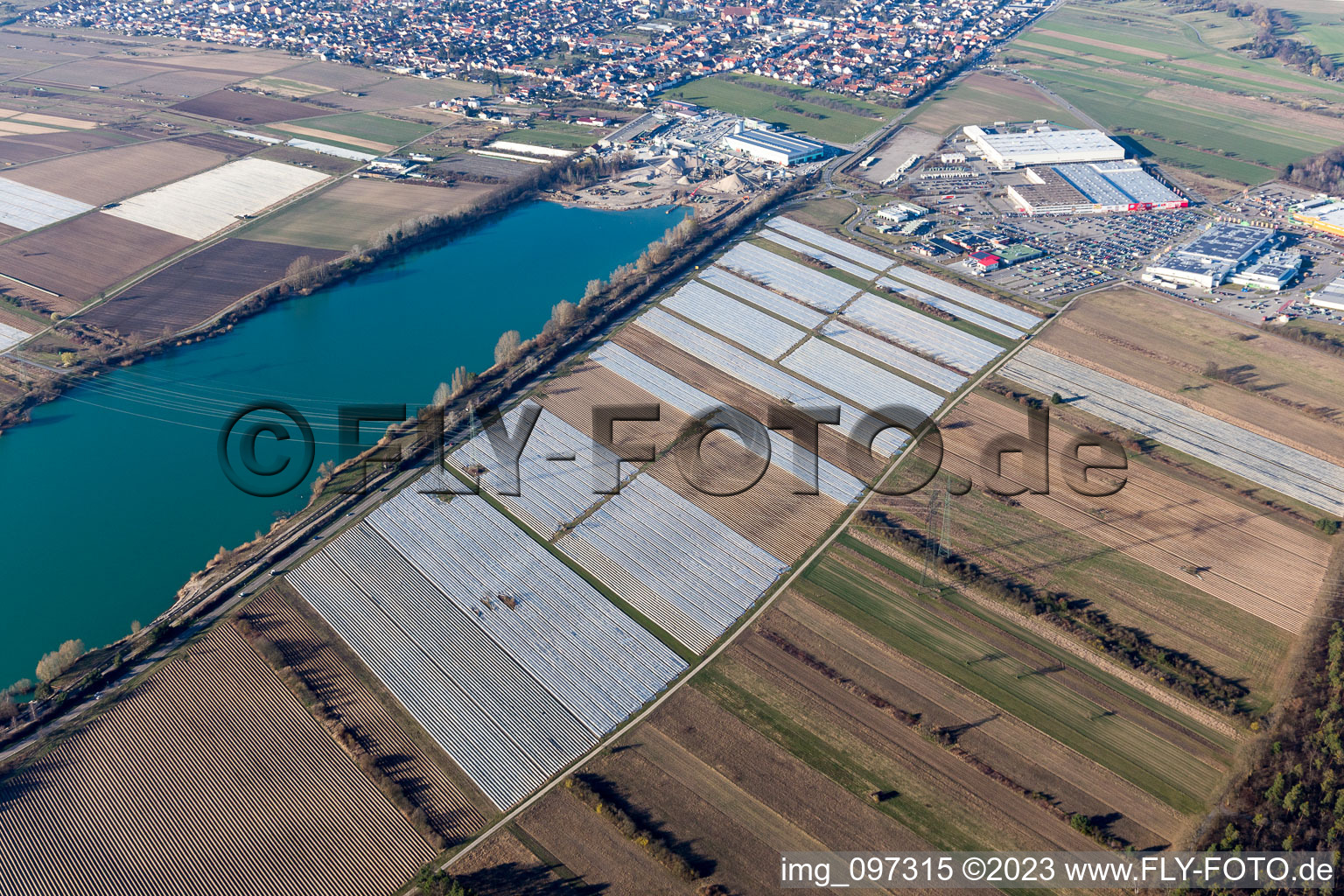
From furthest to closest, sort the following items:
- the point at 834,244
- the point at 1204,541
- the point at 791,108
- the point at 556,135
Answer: the point at 791,108
the point at 556,135
the point at 834,244
the point at 1204,541

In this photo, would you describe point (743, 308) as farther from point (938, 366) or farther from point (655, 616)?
point (655, 616)

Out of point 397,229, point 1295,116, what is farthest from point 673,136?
point 1295,116

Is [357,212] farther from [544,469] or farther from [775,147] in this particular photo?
[775,147]

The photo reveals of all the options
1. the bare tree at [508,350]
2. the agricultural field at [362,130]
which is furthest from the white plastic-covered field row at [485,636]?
the agricultural field at [362,130]

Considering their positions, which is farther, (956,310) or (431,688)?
(956,310)

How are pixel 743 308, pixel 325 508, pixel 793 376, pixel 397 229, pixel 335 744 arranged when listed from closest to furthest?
pixel 335 744
pixel 325 508
pixel 793 376
pixel 743 308
pixel 397 229

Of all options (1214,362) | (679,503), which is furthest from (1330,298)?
(679,503)

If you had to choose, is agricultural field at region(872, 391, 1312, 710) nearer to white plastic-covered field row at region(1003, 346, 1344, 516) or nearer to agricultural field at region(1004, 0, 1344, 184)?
white plastic-covered field row at region(1003, 346, 1344, 516)
